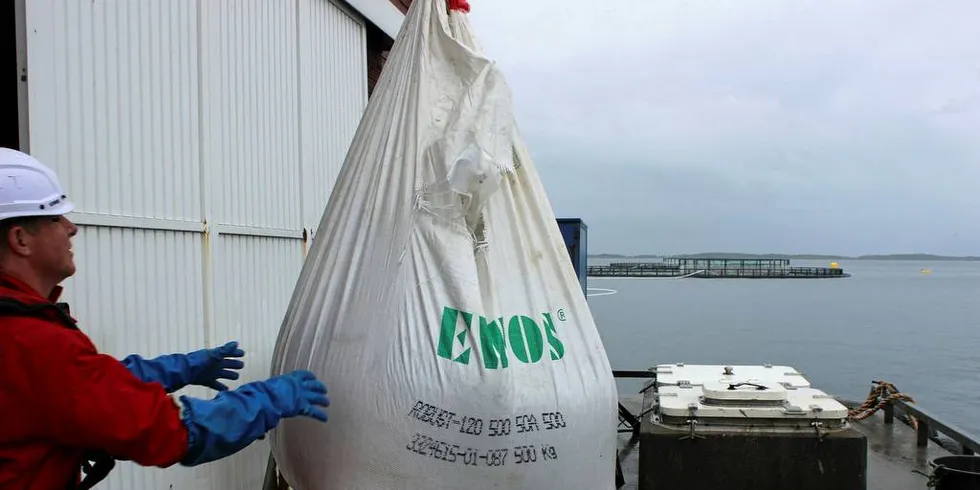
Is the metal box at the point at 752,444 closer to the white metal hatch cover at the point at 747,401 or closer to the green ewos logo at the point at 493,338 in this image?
the white metal hatch cover at the point at 747,401

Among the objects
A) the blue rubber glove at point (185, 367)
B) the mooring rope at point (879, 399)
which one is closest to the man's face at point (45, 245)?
the blue rubber glove at point (185, 367)

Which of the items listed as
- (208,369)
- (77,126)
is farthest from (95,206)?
(208,369)

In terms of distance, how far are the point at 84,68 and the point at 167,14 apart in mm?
571

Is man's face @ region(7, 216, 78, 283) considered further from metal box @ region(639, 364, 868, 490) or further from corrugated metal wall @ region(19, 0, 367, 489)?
metal box @ region(639, 364, 868, 490)

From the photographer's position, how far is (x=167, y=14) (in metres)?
2.86

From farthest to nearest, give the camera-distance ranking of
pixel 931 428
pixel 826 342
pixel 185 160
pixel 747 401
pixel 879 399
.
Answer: pixel 826 342
pixel 879 399
pixel 931 428
pixel 747 401
pixel 185 160

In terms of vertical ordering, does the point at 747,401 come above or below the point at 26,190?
below

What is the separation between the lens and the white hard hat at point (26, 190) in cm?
143

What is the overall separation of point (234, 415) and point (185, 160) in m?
1.76

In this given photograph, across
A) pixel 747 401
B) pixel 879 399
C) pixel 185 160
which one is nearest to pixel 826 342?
pixel 879 399

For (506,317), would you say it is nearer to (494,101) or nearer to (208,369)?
(494,101)

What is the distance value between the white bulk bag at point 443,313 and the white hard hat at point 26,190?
0.80 m

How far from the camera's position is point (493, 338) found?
2033 millimetres

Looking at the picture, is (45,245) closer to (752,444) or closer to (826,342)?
(752,444)
